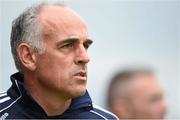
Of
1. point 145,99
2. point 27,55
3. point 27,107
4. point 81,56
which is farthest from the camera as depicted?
point 27,55

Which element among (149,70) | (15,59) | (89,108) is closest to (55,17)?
(15,59)

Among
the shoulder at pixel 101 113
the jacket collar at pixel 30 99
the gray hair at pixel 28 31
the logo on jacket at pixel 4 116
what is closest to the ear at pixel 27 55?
the gray hair at pixel 28 31

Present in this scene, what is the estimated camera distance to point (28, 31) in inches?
102

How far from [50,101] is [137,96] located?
1.63 metres

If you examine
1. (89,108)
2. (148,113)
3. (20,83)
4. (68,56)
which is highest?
(148,113)

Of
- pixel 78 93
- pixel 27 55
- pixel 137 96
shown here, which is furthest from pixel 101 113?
pixel 137 96

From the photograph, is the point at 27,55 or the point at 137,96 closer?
the point at 137,96

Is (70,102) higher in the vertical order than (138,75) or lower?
lower

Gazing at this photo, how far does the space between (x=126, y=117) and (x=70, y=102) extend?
63.0 inches

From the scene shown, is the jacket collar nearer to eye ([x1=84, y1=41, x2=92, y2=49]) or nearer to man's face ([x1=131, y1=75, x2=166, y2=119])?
eye ([x1=84, y1=41, x2=92, y2=49])

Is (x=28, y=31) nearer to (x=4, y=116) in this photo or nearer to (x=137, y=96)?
(x=4, y=116)

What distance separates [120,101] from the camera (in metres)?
1.02

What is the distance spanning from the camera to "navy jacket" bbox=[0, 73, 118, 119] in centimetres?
247

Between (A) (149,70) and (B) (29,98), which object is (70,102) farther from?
(A) (149,70)
